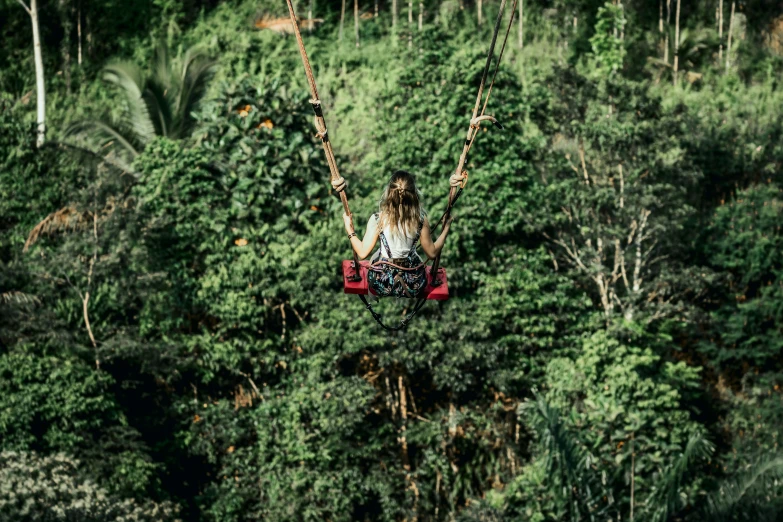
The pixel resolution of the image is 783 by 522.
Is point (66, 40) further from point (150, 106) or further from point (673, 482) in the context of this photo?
point (673, 482)

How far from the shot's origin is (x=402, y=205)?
6.86 metres

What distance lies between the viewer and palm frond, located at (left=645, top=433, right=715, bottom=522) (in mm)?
13539

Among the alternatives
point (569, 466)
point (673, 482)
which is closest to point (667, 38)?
point (673, 482)

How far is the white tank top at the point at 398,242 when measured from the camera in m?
7.02

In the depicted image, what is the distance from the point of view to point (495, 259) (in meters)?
15.7

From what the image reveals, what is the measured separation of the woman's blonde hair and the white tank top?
0.02 metres

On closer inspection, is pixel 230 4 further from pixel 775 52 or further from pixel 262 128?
pixel 775 52

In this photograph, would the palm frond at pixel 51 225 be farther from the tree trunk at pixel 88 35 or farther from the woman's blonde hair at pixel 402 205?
the woman's blonde hair at pixel 402 205

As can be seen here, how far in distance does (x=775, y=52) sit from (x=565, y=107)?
396 inches

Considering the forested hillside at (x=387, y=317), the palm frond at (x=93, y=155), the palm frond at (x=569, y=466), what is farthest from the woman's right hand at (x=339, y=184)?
the palm frond at (x=93, y=155)

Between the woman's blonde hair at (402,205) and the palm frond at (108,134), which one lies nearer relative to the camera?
the woman's blonde hair at (402,205)

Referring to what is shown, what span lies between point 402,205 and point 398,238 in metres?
0.27

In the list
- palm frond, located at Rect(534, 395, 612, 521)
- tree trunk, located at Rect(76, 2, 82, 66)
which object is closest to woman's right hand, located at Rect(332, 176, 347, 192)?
palm frond, located at Rect(534, 395, 612, 521)

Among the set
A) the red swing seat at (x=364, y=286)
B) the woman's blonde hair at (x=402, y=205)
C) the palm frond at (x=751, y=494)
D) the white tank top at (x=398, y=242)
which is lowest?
the palm frond at (x=751, y=494)
